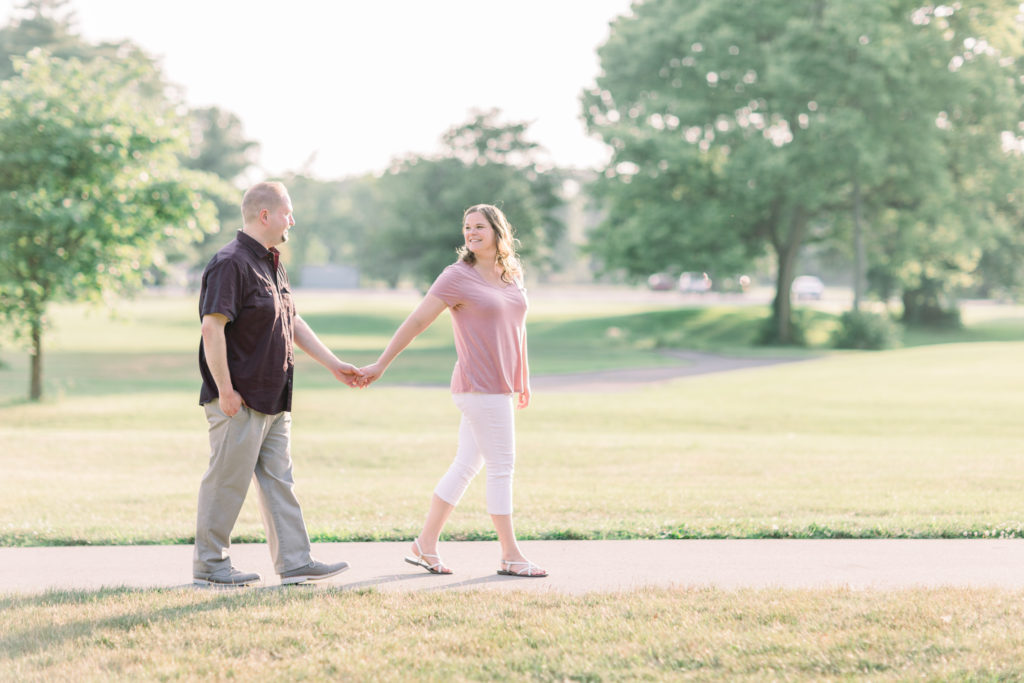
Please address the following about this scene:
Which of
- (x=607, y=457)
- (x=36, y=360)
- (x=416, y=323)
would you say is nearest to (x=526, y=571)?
(x=416, y=323)

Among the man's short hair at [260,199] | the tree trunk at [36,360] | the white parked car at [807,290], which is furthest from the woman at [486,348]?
the white parked car at [807,290]

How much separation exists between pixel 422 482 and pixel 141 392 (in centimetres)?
1239

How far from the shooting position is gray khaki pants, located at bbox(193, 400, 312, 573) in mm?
5074

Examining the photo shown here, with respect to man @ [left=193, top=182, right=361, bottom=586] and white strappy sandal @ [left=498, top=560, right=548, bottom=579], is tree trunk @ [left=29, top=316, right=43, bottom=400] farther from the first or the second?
white strappy sandal @ [left=498, top=560, right=548, bottom=579]

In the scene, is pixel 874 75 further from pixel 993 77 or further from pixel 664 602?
pixel 664 602

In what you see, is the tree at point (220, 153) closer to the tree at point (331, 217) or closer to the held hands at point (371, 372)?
the tree at point (331, 217)

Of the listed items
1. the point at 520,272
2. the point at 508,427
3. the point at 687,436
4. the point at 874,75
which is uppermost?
the point at 874,75

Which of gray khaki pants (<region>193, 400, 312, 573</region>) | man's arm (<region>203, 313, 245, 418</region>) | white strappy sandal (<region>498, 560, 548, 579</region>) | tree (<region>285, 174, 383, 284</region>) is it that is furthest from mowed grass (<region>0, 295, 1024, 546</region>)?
tree (<region>285, 174, 383, 284</region>)

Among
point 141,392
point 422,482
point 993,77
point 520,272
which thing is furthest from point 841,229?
point 520,272

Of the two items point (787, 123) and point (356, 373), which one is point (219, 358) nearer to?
point (356, 373)

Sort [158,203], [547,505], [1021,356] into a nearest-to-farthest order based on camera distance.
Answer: [547,505] → [158,203] → [1021,356]

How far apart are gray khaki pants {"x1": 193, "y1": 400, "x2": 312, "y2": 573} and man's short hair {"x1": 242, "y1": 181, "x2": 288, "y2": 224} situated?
0.98 meters

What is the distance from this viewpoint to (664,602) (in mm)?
4672

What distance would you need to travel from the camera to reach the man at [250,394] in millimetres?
4988
